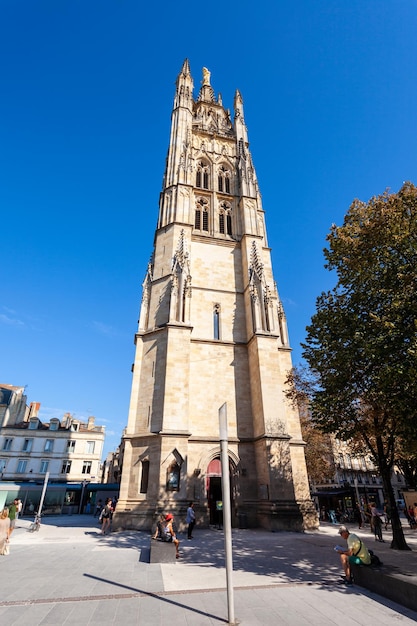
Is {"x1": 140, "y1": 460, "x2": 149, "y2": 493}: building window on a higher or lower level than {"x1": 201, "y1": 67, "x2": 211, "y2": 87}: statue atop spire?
lower

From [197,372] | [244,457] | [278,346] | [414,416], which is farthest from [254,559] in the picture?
[278,346]

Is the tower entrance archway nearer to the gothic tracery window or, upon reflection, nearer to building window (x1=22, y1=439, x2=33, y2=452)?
the gothic tracery window

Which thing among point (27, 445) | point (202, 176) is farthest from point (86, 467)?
point (202, 176)

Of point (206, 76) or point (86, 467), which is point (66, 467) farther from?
point (206, 76)

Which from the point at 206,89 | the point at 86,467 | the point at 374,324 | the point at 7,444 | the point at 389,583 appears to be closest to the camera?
the point at 389,583

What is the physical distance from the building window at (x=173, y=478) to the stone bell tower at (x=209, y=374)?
0.15 ft

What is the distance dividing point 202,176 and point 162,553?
93.8ft

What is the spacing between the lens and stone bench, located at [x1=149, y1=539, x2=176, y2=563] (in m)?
8.71

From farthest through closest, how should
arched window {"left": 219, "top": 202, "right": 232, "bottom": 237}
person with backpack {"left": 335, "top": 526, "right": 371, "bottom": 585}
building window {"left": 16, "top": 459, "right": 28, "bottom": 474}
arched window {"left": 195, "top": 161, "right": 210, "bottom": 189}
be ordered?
building window {"left": 16, "top": 459, "right": 28, "bottom": 474}
arched window {"left": 195, "top": 161, "right": 210, "bottom": 189}
arched window {"left": 219, "top": 202, "right": 232, "bottom": 237}
person with backpack {"left": 335, "top": 526, "right": 371, "bottom": 585}

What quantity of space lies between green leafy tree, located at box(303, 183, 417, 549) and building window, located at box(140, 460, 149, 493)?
9.91m

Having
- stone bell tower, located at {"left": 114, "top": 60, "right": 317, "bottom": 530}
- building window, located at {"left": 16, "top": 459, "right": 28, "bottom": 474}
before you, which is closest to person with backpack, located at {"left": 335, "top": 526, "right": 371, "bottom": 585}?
stone bell tower, located at {"left": 114, "top": 60, "right": 317, "bottom": 530}

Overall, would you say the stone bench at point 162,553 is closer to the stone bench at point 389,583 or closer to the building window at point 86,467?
the stone bench at point 389,583

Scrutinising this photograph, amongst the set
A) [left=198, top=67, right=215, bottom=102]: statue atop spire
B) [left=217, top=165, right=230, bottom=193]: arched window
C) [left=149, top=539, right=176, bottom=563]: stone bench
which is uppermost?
[left=198, top=67, right=215, bottom=102]: statue atop spire

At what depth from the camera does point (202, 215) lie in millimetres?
27094
